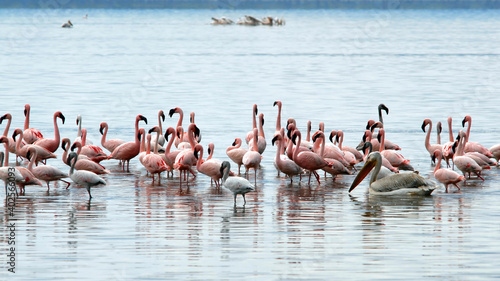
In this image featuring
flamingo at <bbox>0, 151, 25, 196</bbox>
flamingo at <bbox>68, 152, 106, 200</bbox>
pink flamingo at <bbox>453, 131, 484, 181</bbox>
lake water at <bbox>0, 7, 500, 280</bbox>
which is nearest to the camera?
lake water at <bbox>0, 7, 500, 280</bbox>

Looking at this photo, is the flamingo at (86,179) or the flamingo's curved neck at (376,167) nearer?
the flamingo at (86,179)

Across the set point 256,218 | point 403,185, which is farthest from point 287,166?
point 256,218

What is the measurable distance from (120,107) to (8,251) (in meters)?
19.6

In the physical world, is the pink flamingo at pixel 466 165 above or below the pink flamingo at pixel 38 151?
below

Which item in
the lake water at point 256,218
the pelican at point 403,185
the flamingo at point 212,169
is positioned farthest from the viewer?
the flamingo at point 212,169

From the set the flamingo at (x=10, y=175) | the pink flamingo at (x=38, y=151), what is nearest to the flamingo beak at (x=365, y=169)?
the flamingo at (x=10, y=175)

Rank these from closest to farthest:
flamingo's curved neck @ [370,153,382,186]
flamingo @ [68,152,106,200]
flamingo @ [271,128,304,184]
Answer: flamingo @ [68,152,106,200] → flamingo's curved neck @ [370,153,382,186] → flamingo @ [271,128,304,184]

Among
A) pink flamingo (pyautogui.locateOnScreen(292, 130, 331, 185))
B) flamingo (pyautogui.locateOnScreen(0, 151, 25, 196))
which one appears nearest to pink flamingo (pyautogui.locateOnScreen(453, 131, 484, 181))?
pink flamingo (pyautogui.locateOnScreen(292, 130, 331, 185))

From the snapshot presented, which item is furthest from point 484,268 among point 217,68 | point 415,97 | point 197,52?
point 197,52

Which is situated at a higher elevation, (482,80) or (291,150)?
(482,80)

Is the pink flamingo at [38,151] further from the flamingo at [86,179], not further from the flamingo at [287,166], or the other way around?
the flamingo at [287,166]

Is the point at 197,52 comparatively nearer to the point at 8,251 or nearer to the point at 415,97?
the point at 415,97

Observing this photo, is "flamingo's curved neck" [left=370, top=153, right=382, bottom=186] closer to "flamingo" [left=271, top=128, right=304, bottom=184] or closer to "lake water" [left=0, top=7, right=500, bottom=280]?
"lake water" [left=0, top=7, right=500, bottom=280]

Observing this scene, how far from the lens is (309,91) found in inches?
1457
